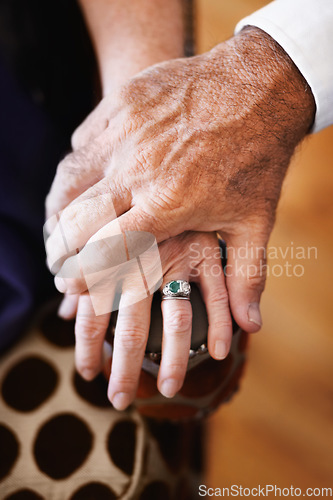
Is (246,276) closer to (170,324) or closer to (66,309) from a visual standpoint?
(170,324)

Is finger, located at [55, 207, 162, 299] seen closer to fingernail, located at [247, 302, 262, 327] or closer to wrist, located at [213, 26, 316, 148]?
fingernail, located at [247, 302, 262, 327]

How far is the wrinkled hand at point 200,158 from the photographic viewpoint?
605mm

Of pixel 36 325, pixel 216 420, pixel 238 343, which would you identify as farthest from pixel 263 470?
pixel 36 325

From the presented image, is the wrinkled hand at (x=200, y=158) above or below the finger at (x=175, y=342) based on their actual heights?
above

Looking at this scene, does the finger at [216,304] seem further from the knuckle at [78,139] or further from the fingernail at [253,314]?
the knuckle at [78,139]

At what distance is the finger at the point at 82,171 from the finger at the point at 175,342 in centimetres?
24

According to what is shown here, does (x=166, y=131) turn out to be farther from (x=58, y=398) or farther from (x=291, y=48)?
(x=58, y=398)

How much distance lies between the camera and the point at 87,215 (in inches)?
23.5

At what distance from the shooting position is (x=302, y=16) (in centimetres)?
65

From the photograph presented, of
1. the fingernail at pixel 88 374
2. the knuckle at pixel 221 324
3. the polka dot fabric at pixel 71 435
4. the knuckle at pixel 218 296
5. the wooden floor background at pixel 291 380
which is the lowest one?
the wooden floor background at pixel 291 380

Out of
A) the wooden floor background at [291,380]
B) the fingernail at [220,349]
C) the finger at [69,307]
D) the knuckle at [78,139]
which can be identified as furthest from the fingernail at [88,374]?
the wooden floor background at [291,380]

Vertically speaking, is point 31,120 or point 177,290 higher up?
point 31,120

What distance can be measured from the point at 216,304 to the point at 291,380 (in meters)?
0.76

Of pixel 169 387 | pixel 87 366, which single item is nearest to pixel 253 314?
pixel 169 387
